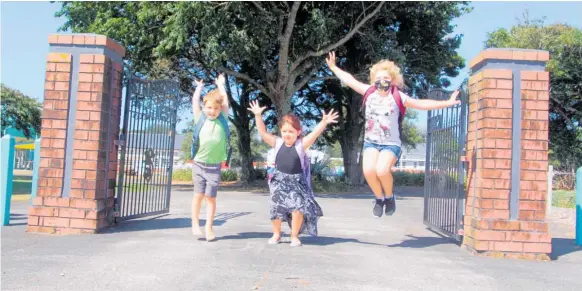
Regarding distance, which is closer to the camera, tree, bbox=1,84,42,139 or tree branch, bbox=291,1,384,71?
tree branch, bbox=291,1,384,71

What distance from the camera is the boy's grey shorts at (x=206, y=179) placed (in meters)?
5.88

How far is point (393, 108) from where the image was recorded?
5598 mm

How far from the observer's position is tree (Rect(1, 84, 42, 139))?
30.9 meters

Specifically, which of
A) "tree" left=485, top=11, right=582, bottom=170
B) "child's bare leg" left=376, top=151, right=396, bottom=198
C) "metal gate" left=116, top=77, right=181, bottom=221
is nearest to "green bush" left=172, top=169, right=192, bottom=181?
"tree" left=485, top=11, right=582, bottom=170

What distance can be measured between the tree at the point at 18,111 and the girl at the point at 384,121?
30.2 metres

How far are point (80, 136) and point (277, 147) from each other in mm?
2388

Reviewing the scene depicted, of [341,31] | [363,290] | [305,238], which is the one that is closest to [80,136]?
[305,238]

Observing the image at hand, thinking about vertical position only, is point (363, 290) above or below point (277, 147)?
below

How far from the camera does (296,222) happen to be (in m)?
5.64

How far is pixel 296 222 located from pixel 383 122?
145 centimetres

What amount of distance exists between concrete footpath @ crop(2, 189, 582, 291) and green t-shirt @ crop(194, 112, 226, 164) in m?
0.93

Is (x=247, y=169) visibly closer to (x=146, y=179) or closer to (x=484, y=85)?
(x=146, y=179)

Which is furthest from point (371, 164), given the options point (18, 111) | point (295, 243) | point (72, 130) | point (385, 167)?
point (18, 111)

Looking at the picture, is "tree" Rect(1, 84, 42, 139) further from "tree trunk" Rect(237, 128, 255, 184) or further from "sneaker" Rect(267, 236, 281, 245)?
"sneaker" Rect(267, 236, 281, 245)
